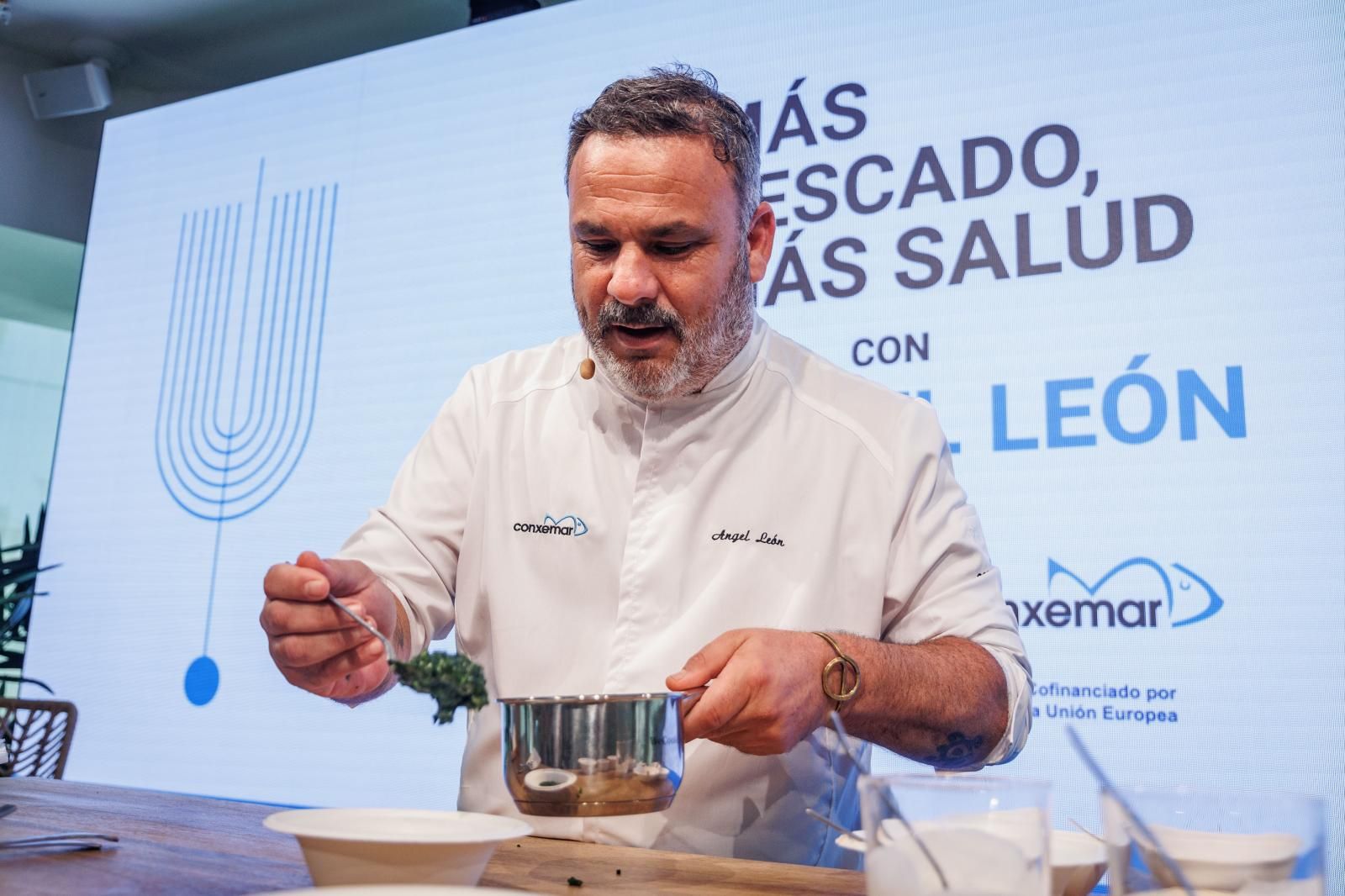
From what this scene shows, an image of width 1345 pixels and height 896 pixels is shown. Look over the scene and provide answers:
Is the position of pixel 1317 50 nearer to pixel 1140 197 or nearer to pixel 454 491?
pixel 1140 197

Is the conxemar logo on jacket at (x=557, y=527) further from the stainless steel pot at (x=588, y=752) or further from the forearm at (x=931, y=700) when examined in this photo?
the stainless steel pot at (x=588, y=752)

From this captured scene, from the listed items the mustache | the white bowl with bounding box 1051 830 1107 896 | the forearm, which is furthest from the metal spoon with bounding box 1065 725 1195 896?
the mustache

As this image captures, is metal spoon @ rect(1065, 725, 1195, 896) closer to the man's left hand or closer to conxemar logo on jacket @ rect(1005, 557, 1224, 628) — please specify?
the man's left hand

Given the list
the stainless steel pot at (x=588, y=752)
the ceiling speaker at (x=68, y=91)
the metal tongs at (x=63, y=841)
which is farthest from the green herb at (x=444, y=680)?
the ceiling speaker at (x=68, y=91)

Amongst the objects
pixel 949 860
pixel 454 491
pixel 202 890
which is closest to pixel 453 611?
pixel 454 491

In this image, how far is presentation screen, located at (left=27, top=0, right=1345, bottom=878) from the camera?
238 cm

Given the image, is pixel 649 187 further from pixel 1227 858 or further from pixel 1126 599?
pixel 1126 599

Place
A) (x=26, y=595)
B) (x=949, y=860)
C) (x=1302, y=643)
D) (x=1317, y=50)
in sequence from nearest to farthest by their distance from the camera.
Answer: (x=949, y=860)
(x=1302, y=643)
(x=1317, y=50)
(x=26, y=595)

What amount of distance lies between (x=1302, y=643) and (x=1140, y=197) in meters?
1.00

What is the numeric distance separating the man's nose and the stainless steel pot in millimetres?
739

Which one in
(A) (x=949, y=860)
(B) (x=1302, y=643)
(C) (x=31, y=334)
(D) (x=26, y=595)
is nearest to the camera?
(A) (x=949, y=860)

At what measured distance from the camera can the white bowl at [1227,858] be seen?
2.10 feet

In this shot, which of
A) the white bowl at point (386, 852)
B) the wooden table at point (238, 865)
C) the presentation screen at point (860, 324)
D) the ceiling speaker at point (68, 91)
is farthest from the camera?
the ceiling speaker at point (68, 91)

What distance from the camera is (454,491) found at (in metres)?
1.71
